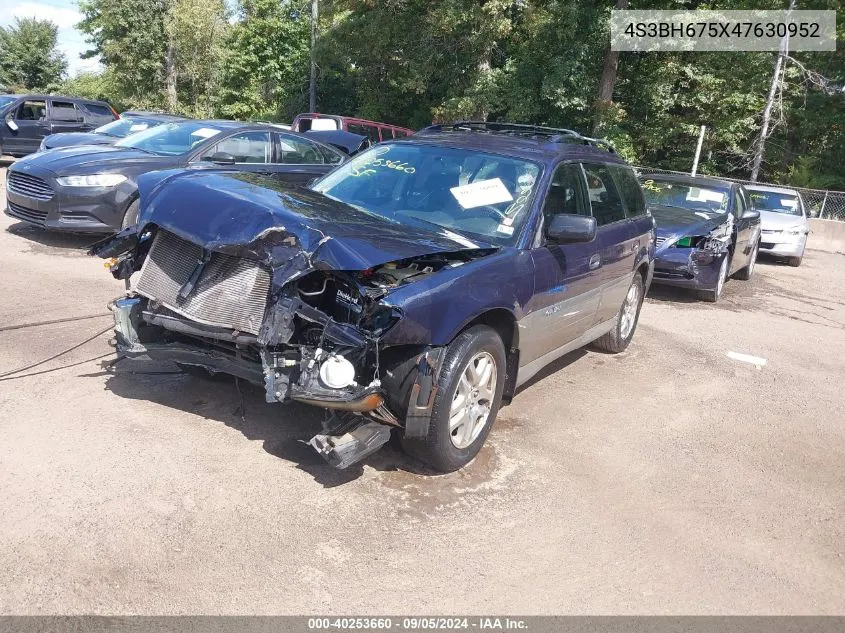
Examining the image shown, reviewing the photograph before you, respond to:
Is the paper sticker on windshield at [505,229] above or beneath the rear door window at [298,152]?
beneath

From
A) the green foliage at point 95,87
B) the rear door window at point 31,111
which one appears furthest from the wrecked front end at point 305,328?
the green foliage at point 95,87

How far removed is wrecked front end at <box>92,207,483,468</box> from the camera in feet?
11.5

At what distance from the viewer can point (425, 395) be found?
12.2 feet

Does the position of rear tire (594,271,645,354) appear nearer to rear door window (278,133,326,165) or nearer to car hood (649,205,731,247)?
car hood (649,205,731,247)

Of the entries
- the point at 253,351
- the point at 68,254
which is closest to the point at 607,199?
the point at 253,351

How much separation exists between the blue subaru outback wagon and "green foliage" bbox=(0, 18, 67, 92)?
2334 inches

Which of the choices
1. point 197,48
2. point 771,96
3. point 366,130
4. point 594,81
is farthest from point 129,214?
point 197,48

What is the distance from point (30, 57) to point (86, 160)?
57892mm

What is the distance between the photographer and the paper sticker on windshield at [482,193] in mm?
4695

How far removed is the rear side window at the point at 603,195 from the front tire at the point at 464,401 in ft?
6.10

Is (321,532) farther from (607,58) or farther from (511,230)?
(607,58)

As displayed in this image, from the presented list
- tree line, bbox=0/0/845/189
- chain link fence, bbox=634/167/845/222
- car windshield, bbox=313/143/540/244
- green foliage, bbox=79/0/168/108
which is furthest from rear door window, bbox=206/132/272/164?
green foliage, bbox=79/0/168/108

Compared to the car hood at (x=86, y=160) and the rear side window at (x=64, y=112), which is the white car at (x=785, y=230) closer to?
the car hood at (x=86, y=160)

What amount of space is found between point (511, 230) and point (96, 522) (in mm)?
2872
